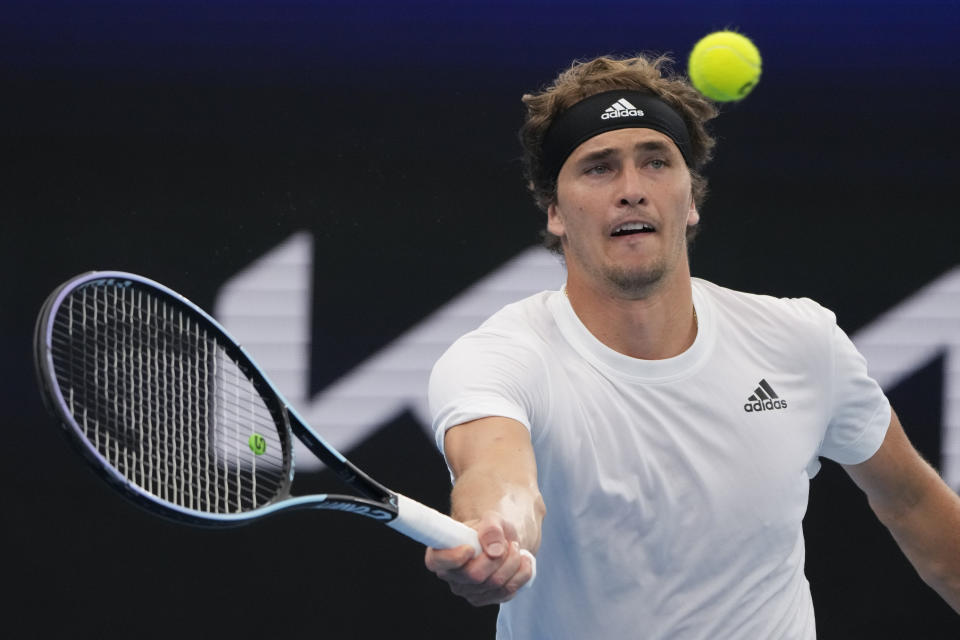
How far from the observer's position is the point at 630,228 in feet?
8.49

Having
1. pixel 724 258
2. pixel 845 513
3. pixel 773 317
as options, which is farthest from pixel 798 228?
pixel 773 317

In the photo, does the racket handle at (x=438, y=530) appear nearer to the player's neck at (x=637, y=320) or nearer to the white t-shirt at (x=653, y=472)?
the white t-shirt at (x=653, y=472)

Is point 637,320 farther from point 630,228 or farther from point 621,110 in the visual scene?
point 621,110

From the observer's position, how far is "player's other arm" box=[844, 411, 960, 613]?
110 inches

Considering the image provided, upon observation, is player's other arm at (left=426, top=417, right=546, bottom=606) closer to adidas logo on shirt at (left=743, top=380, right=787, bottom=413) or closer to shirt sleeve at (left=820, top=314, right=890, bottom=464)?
adidas logo on shirt at (left=743, top=380, right=787, bottom=413)

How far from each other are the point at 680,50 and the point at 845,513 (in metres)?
1.68

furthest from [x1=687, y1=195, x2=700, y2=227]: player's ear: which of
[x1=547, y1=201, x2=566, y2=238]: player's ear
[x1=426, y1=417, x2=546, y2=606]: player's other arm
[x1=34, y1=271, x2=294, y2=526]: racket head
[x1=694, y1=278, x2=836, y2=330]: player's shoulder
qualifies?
[x1=34, y1=271, x2=294, y2=526]: racket head

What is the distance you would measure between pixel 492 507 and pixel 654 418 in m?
0.60

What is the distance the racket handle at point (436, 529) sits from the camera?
6.12ft

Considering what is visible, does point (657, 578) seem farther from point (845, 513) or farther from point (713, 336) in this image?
point (845, 513)

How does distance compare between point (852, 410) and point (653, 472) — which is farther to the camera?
point (852, 410)

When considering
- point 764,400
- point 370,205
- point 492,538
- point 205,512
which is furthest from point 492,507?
point 370,205

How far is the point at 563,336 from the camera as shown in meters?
2.53

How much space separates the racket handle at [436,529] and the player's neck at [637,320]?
2.51ft
